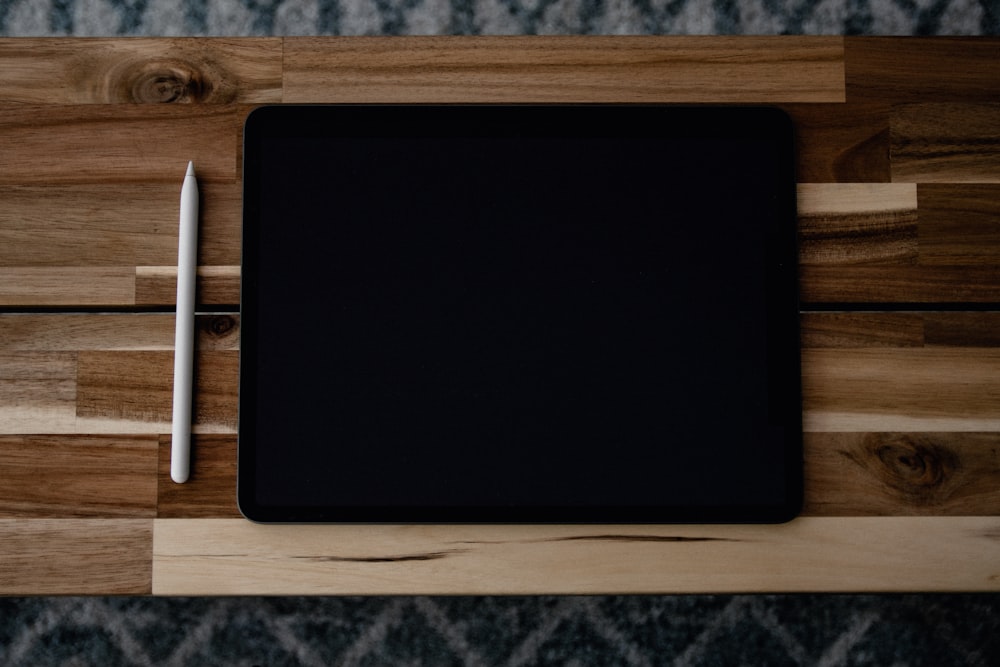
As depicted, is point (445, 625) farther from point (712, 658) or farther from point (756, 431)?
point (756, 431)

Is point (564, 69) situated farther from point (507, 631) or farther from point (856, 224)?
point (507, 631)

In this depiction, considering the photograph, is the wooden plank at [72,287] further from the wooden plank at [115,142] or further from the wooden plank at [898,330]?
the wooden plank at [898,330]

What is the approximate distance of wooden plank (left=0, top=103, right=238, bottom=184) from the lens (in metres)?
0.54

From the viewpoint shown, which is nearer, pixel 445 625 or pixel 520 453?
pixel 520 453

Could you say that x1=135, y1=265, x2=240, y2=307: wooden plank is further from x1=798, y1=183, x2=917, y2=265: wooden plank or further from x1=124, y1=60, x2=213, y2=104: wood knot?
x1=798, y1=183, x2=917, y2=265: wooden plank

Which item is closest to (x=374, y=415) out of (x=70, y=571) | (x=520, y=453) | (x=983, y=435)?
(x=520, y=453)

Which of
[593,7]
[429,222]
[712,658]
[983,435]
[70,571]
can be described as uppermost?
[593,7]

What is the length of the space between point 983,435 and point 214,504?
59cm

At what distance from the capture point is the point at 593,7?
2.52 ft

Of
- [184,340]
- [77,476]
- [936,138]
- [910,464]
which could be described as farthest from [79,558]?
[936,138]

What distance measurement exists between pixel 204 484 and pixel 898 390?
0.54 m

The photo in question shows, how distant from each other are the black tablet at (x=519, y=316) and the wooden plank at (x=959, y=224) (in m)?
0.11

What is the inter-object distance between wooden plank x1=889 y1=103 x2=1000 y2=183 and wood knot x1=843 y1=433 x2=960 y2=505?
0.68 feet

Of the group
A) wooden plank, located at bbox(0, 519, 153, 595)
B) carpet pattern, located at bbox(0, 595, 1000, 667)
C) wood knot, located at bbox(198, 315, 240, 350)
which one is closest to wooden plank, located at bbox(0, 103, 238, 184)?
wood knot, located at bbox(198, 315, 240, 350)
